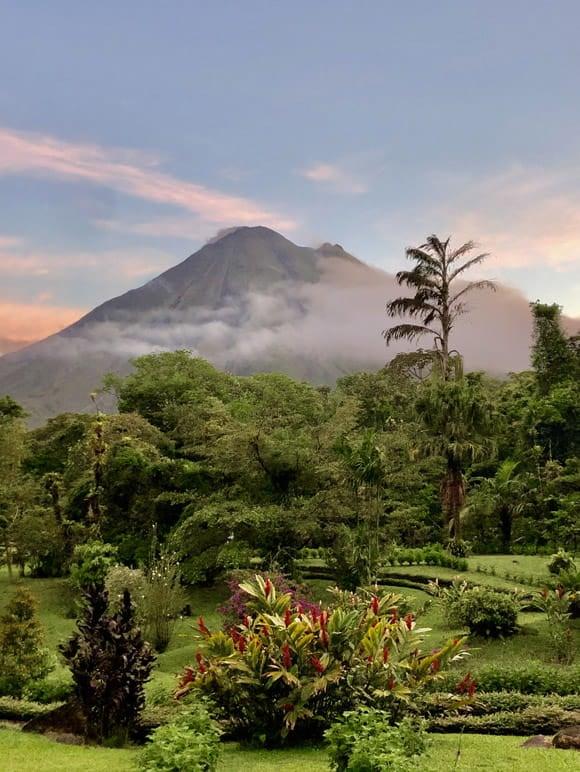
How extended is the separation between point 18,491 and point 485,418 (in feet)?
56.8

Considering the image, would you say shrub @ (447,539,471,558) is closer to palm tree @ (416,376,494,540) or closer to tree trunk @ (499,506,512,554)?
palm tree @ (416,376,494,540)

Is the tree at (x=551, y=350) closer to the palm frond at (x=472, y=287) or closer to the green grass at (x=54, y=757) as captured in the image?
the palm frond at (x=472, y=287)

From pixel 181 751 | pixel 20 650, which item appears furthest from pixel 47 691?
pixel 181 751

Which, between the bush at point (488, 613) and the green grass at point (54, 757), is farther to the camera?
the bush at point (488, 613)

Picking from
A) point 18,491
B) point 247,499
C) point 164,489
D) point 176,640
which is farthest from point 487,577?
point 18,491

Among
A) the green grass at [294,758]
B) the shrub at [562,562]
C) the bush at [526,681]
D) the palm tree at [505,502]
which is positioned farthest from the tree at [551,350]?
the green grass at [294,758]

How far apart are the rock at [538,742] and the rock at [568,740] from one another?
10 centimetres

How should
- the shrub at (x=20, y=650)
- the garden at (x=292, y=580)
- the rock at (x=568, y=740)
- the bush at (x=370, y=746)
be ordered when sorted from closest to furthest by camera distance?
1. the bush at (x=370, y=746)
2. the rock at (x=568, y=740)
3. the garden at (x=292, y=580)
4. the shrub at (x=20, y=650)

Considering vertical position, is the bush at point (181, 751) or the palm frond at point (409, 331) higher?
the palm frond at point (409, 331)

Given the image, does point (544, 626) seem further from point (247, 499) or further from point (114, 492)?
point (114, 492)

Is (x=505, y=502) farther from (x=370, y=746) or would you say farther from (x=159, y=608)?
(x=370, y=746)

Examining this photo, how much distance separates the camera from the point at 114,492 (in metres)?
→ 25.2

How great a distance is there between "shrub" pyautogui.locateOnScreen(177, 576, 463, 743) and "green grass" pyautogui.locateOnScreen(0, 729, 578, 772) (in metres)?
0.36

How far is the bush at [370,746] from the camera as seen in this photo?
15.8ft
